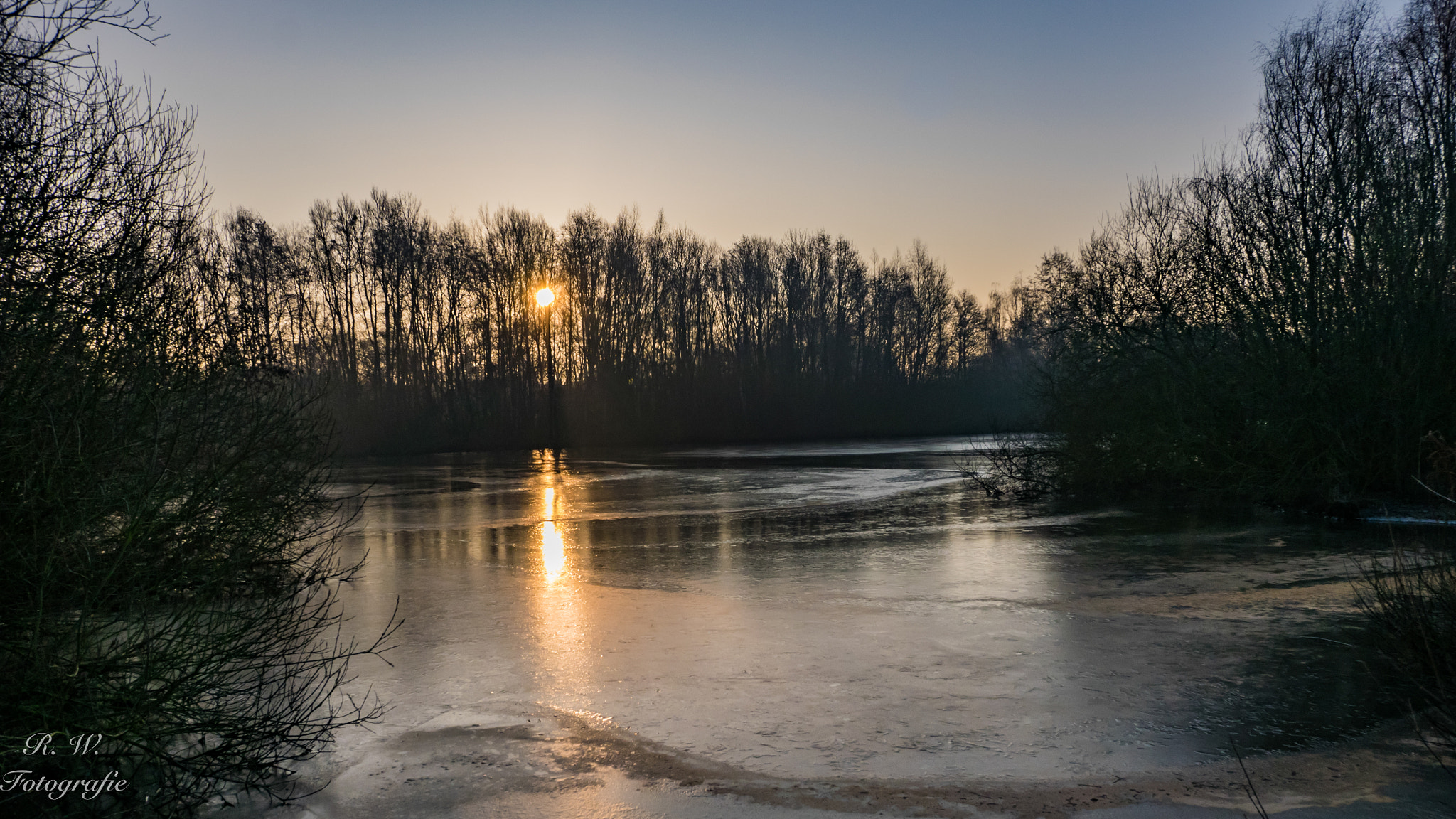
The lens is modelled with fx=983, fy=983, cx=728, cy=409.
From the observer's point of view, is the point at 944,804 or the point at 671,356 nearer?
the point at 944,804

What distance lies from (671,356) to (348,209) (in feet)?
64.9

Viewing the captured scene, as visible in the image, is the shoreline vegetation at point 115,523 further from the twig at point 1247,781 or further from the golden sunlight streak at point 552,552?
the twig at point 1247,781

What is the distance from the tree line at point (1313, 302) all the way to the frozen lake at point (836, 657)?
187 cm

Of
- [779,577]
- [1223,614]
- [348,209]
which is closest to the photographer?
[1223,614]

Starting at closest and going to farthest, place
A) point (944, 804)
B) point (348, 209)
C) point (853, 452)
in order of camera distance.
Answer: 1. point (944, 804)
2. point (853, 452)
3. point (348, 209)

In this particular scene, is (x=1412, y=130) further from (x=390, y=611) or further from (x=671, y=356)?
(x=671, y=356)

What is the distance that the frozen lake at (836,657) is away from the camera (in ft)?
18.0

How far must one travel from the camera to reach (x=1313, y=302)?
17.1 m

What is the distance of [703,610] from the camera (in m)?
9.62

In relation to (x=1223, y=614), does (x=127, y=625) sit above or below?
above

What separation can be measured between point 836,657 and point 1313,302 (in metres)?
13.7

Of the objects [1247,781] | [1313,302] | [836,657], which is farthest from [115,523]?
[1313,302]

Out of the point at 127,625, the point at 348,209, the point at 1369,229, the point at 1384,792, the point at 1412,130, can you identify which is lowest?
the point at 1384,792

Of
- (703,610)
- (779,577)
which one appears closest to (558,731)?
(703,610)
